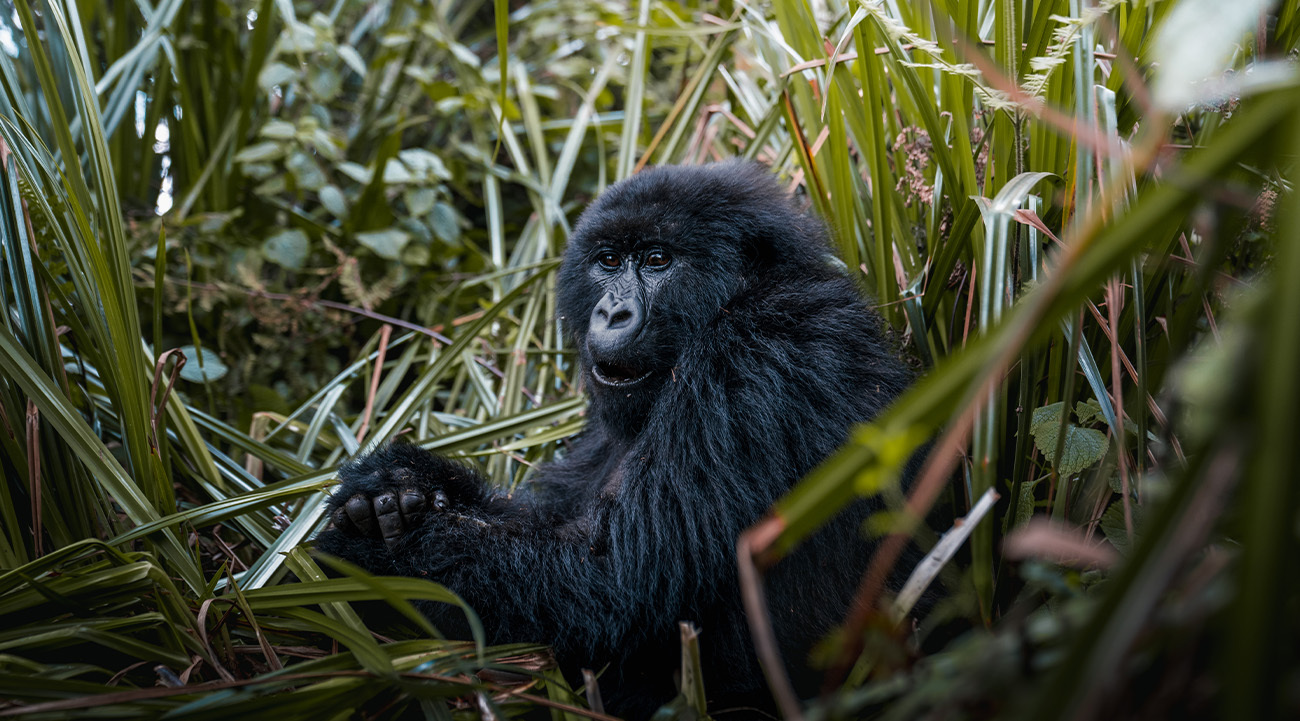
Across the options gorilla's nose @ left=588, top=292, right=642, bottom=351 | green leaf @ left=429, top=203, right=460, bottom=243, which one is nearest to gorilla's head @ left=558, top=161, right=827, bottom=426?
gorilla's nose @ left=588, top=292, right=642, bottom=351

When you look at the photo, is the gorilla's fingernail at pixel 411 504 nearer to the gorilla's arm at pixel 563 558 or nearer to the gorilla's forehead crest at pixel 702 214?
the gorilla's arm at pixel 563 558

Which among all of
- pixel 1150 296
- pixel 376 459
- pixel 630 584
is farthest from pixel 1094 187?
pixel 376 459

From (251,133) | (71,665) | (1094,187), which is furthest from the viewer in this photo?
(251,133)

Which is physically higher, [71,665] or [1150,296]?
[1150,296]

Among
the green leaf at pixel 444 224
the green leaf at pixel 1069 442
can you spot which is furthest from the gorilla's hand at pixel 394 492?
the green leaf at pixel 444 224

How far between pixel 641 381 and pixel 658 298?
0.84ft

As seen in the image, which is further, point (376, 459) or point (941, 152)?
point (376, 459)

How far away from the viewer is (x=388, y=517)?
2.13 metres

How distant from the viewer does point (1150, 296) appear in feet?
6.68

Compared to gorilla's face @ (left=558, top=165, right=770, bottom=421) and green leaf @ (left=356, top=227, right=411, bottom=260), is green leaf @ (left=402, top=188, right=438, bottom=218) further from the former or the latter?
gorilla's face @ (left=558, top=165, right=770, bottom=421)

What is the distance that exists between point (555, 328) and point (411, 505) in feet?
5.06

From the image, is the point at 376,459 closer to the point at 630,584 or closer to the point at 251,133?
the point at 630,584

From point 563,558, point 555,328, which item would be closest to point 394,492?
point 563,558

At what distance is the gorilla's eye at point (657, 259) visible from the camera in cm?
245
